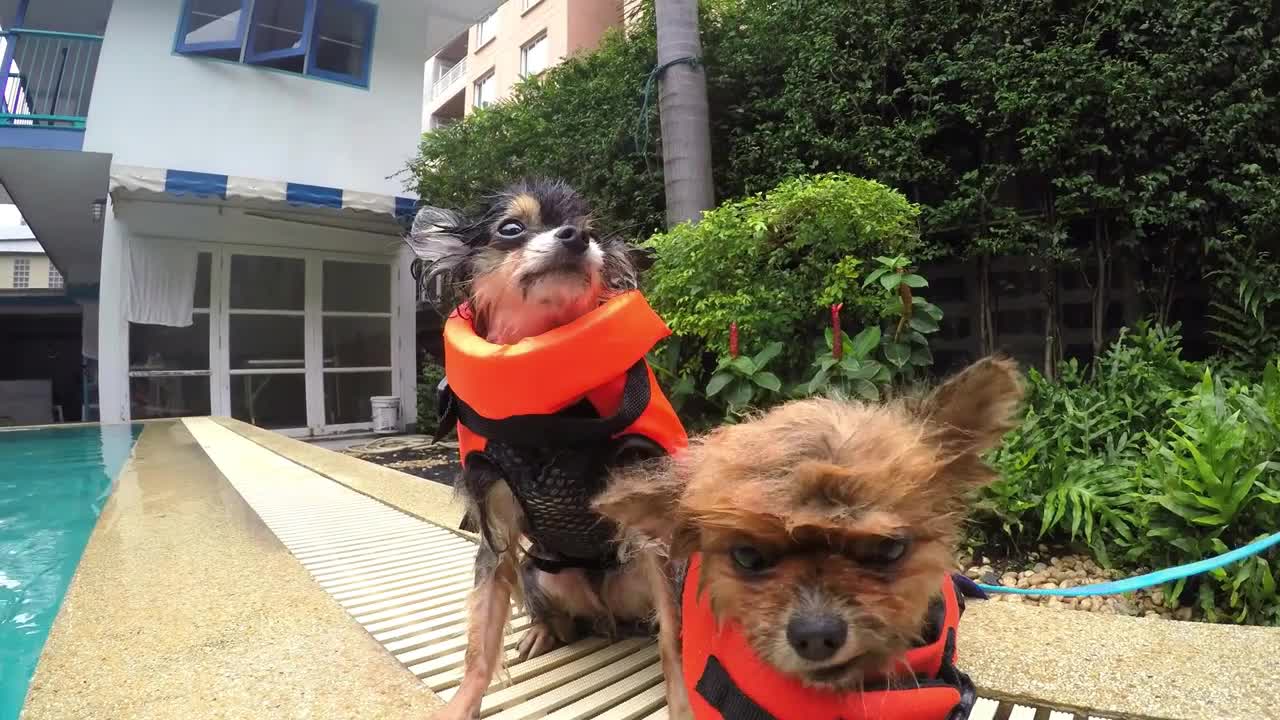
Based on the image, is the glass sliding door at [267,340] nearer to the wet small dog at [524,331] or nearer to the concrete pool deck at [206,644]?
the concrete pool deck at [206,644]

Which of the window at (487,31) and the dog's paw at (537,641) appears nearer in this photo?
the dog's paw at (537,641)

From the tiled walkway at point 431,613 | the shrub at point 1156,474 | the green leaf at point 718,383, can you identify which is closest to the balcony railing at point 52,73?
the tiled walkway at point 431,613

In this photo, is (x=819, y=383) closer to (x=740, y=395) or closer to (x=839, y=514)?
(x=740, y=395)

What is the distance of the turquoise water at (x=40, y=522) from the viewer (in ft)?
8.29

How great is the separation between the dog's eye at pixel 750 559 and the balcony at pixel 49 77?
13137 millimetres

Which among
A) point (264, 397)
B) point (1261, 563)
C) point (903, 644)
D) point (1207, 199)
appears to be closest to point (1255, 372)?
point (1207, 199)

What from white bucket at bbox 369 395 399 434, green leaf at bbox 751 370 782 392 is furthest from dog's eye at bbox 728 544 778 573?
white bucket at bbox 369 395 399 434

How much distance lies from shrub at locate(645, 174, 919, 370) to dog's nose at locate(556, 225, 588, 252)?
238cm

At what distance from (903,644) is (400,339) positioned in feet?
43.3

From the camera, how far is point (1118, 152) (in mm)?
4586

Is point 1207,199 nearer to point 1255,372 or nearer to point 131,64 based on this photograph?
point 1255,372

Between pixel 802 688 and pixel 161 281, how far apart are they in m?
13.1

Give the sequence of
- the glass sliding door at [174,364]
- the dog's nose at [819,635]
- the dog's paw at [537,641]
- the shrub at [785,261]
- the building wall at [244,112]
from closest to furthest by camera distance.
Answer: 1. the dog's nose at [819,635]
2. the dog's paw at [537,641]
3. the shrub at [785,261]
4. the building wall at [244,112]
5. the glass sliding door at [174,364]

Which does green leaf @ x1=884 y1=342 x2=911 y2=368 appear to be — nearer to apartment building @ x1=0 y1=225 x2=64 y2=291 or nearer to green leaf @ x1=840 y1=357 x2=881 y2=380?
green leaf @ x1=840 y1=357 x2=881 y2=380
